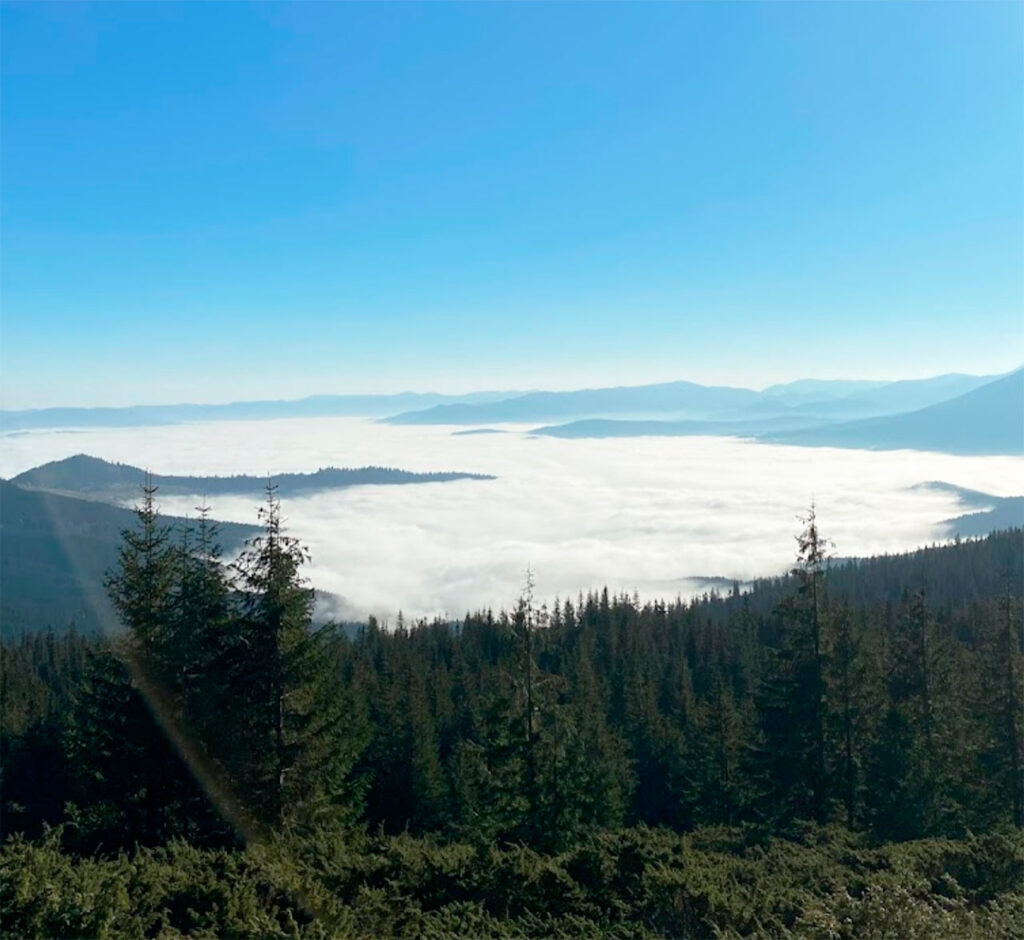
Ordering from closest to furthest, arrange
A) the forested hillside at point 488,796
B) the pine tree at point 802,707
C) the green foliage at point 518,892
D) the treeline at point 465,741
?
1. the green foliage at point 518,892
2. the forested hillside at point 488,796
3. the treeline at point 465,741
4. the pine tree at point 802,707

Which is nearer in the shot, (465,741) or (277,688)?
(277,688)

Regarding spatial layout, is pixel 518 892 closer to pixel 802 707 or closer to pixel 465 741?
pixel 802 707

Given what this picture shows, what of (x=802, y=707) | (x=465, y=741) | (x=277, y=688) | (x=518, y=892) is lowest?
(x=465, y=741)

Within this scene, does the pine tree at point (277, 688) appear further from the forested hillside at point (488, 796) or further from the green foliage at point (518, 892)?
the green foliage at point (518, 892)

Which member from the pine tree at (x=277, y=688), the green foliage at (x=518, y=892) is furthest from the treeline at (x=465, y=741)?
the green foliage at (x=518, y=892)

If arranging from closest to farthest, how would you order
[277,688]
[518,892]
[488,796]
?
[518,892] < [277,688] < [488,796]

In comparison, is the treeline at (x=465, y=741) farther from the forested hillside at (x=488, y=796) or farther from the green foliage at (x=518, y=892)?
the green foliage at (x=518, y=892)

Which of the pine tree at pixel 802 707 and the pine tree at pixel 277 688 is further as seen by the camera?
the pine tree at pixel 802 707

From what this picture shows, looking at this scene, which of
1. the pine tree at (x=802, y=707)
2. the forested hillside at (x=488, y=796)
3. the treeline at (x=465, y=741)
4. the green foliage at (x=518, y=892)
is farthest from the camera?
the pine tree at (x=802, y=707)

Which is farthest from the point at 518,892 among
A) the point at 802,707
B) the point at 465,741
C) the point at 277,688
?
the point at 465,741
